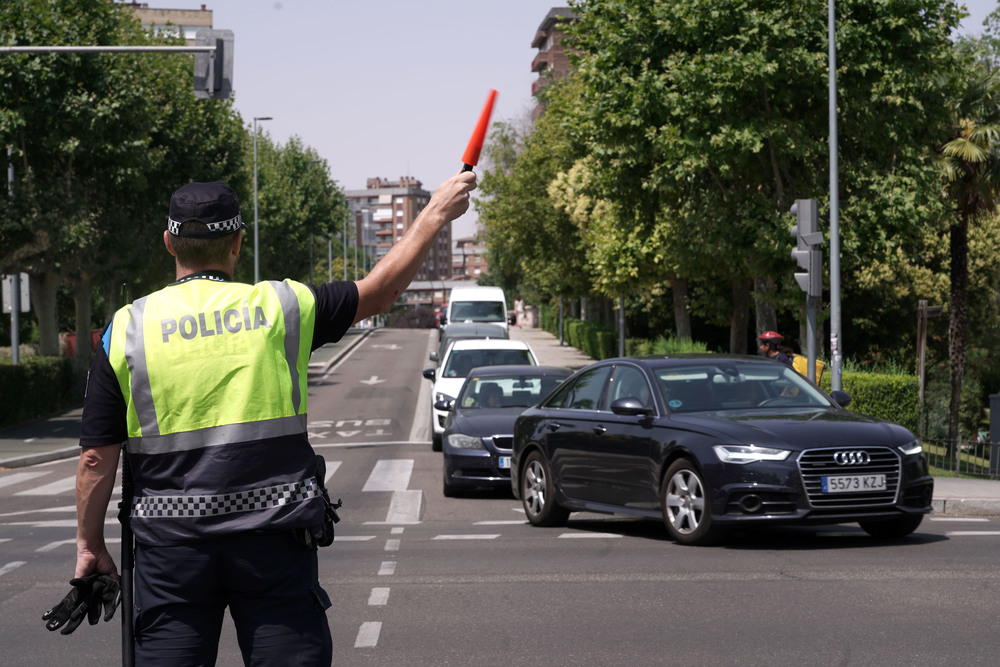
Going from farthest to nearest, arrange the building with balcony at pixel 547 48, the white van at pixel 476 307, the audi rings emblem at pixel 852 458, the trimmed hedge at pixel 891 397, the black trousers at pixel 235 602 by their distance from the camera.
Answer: the building with balcony at pixel 547 48 < the white van at pixel 476 307 < the trimmed hedge at pixel 891 397 < the audi rings emblem at pixel 852 458 < the black trousers at pixel 235 602

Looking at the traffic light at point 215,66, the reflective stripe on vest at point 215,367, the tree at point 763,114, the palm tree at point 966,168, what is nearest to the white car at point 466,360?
the tree at point 763,114

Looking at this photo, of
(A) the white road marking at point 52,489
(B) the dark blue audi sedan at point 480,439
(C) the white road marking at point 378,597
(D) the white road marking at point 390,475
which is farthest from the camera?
(A) the white road marking at point 52,489

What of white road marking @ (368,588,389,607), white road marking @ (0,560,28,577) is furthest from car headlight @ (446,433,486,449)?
white road marking @ (368,588,389,607)

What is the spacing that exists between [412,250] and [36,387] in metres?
28.7

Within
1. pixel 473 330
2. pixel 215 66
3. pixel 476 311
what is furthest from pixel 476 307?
pixel 215 66

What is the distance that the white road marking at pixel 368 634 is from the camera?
673 centimetres

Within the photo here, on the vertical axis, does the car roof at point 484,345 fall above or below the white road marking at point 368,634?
above

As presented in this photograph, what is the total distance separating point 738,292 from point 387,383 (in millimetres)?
12564

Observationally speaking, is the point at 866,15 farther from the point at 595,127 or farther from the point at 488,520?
the point at 488,520

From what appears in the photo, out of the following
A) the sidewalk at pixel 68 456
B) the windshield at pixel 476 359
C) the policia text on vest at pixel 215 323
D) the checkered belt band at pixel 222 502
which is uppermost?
the policia text on vest at pixel 215 323

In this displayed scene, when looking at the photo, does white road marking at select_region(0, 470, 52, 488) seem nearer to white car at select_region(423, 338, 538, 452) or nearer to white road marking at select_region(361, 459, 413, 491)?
white road marking at select_region(361, 459, 413, 491)

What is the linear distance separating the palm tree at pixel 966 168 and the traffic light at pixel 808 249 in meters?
13.6

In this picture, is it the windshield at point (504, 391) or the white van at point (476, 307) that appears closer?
the windshield at point (504, 391)

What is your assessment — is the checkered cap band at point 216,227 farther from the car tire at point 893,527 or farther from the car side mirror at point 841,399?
the car side mirror at point 841,399
